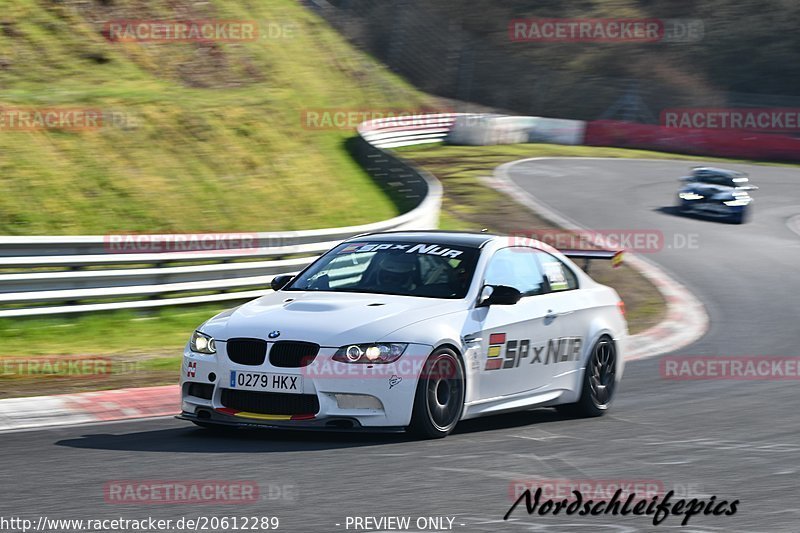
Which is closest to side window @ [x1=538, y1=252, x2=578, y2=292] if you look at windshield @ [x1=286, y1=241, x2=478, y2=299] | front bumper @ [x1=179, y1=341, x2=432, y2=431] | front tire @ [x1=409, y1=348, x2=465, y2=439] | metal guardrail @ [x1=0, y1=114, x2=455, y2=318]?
windshield @ [x1=286, y1=241, x2=478, y2=299]

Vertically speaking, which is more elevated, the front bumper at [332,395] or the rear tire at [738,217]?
the front bumper at [332,395]

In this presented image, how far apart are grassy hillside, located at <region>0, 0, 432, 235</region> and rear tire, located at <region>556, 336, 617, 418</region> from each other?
406 inches

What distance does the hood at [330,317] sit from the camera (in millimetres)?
7598

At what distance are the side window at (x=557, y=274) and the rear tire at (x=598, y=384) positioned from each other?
54 cm

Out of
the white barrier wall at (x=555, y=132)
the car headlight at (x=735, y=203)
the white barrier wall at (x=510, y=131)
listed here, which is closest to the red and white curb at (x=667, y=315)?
the car headlight at (x=735, y=203)

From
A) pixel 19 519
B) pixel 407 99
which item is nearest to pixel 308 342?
pixel 19 519

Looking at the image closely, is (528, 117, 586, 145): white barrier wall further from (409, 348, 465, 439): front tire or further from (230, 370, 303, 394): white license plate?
(230, 370, 303, 394): white license plate

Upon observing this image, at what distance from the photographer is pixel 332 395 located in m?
7.53

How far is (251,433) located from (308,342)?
1000 mm

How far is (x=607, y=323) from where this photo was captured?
9891mm

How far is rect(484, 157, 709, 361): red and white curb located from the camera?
14.8 meters

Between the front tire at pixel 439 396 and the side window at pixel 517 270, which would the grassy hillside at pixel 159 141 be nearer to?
the side window at pixel 517 270

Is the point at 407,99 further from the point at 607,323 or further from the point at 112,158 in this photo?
the point at 607,323

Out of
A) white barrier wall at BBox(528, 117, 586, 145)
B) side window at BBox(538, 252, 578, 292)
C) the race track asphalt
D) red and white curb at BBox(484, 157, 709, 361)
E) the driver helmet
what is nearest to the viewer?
the race track asphalt
